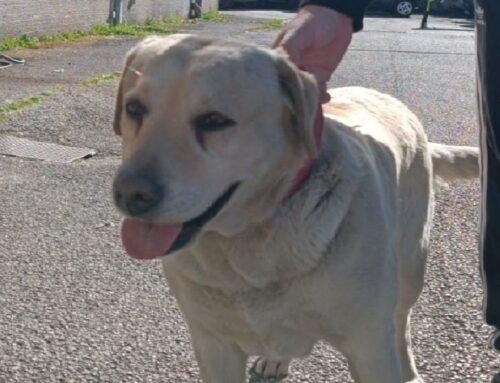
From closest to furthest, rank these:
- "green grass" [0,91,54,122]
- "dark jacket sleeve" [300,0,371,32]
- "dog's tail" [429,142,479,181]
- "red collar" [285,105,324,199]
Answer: "red collar" [285,105,324,199]
"dark jacket sleeve" [300,0,371,32]
"dog's tail" [429,142,479,181]
"green grass" [0,91,54,122]

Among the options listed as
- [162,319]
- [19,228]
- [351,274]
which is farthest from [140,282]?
[351,274]

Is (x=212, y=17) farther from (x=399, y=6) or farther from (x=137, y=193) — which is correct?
(x=137, y=193)

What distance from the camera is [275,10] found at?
119ft

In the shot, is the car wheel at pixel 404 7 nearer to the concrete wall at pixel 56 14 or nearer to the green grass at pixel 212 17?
the green grass at pixel 212 17

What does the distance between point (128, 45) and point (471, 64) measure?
597cm

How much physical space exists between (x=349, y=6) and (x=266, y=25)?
21.8 metres

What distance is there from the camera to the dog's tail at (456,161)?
3955 millimetres

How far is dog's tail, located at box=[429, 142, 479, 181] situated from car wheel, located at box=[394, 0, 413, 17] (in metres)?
33.6

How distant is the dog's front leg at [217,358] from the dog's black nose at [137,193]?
787mm

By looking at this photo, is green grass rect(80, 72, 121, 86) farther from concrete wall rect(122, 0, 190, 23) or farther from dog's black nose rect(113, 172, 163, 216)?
concrete wall rect(122, 0, 190, 23)

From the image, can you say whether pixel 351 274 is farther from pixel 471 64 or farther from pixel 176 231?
pixel 471 64

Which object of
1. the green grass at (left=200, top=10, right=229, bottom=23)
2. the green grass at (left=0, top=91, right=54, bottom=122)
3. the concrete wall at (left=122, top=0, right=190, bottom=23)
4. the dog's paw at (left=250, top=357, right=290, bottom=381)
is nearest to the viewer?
the dog's paw at (left=250, top=357, right=290, bottom=381)

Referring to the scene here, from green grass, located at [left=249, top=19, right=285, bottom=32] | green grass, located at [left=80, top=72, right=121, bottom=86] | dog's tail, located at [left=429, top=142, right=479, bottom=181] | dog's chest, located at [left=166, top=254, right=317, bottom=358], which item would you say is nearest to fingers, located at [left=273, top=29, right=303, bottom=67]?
dog's chest, located at [left=166, top=254, right=317, bottom=358]

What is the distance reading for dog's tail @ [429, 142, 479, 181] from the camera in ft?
13.0
